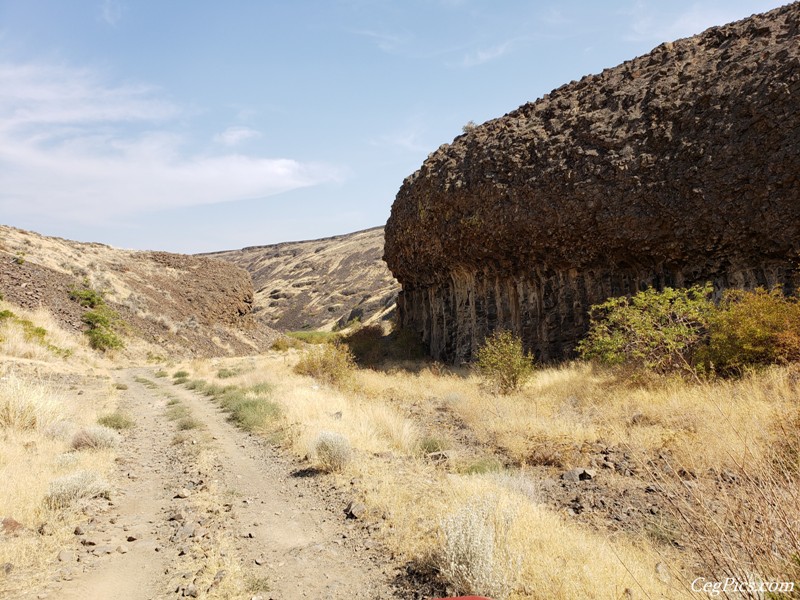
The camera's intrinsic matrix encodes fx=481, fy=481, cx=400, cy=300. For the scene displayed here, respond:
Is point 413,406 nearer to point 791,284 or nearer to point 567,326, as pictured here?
point 567,326

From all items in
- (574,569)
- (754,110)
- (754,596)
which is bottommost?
(574,569)

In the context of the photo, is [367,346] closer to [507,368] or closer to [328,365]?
[328,365]

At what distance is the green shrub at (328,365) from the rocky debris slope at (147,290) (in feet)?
59.5

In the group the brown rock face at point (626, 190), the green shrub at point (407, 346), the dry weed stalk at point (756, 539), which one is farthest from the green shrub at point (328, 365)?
the dry weed stalk at point (756, 539)

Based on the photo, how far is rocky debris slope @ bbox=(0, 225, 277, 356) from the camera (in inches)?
1200

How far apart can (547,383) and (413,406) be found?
431 cm

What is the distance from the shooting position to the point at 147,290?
148ft

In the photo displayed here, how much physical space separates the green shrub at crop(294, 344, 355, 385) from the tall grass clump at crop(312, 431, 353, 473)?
364 inches

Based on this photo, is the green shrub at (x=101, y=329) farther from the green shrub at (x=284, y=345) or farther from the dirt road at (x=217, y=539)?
the dirt road at (x=217, y=539)

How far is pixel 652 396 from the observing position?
1070 centimetres

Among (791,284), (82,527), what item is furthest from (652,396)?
(82,527)

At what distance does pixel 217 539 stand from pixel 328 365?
13.1 metres

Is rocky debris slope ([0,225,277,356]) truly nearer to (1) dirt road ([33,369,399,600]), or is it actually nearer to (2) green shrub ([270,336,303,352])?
(2) green shrub ([270,336,303,352])

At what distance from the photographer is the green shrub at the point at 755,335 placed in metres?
10.6
